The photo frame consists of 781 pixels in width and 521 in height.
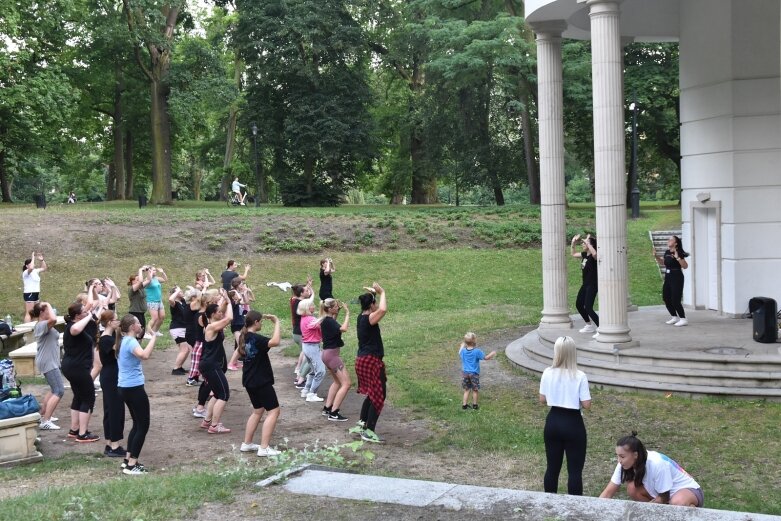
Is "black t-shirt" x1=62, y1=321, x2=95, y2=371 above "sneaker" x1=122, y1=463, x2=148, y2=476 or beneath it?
above

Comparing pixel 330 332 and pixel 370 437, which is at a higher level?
pixel 330 332

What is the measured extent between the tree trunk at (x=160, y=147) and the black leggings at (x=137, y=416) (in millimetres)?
30602

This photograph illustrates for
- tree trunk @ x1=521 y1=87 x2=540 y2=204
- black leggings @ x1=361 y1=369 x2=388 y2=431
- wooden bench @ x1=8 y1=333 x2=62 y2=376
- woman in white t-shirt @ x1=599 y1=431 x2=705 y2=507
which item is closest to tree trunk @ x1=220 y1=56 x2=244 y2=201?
tree trunk @ x1=521 y1=87 x2=540 y2=204

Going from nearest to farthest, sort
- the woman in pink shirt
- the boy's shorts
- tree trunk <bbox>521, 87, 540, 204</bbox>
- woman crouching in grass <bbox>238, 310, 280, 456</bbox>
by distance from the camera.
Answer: woman crouching in grass <bbox>238, 310, 280, 456</bbox>
the boy's shorts
the woman in pink shirt
tree trunk <bbox>521, 87, 540, 204</bbox>

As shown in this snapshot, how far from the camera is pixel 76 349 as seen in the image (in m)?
10.8

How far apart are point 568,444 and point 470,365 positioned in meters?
4.42

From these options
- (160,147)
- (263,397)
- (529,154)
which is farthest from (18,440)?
(529,154)

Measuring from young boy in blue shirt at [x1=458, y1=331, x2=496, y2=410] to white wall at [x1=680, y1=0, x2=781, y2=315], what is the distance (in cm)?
753

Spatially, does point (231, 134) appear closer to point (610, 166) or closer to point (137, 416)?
point (610, 166)

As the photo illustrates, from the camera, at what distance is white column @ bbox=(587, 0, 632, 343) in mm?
13945

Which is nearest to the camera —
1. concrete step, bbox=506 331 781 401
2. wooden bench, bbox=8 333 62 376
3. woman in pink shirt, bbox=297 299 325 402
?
concrete step, bbox=506 331 781 401

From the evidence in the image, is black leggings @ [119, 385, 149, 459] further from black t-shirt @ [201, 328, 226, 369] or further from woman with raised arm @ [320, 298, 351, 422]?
woman with raised arm @ [320, 298, 351, 422]

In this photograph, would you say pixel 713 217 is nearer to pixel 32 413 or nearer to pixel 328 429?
pixel 328 429

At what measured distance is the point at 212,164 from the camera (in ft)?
192
